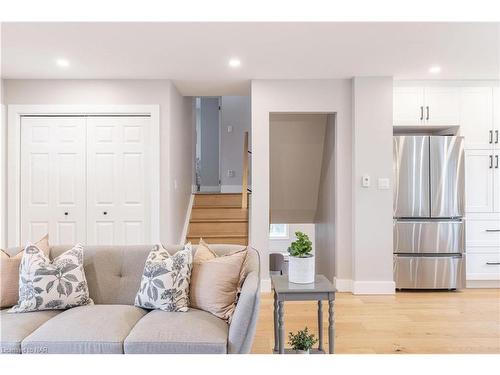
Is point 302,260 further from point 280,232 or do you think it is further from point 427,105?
point 280,232

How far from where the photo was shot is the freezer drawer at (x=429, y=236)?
14.3 feet

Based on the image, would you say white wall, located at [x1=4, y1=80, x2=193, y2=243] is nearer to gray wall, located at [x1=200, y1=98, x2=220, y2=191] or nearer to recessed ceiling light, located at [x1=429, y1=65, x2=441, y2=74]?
recessed ceiling light, located at [x1=429, y1=65, x2=441, y2=74]

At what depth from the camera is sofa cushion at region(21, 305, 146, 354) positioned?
1.91m

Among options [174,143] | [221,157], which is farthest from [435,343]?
[221,157]

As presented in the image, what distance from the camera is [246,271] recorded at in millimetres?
2355

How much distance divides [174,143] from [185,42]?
5.59 ft

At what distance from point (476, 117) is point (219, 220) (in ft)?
11.6

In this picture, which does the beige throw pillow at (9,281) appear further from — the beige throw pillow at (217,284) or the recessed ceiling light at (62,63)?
the recessed ceiling light at (62,63)

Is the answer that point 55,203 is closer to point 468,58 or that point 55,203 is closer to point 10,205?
point 10,205

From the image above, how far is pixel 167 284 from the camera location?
2.24 meters

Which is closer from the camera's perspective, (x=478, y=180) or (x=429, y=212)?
(x=429, y=212)

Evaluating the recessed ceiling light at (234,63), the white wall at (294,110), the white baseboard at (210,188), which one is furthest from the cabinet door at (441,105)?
the white baseboard at (210,188)

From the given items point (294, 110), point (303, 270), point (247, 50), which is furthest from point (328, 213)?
point (303, 270)
